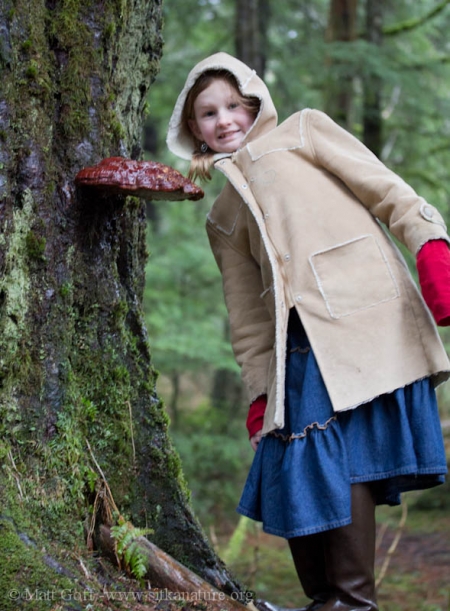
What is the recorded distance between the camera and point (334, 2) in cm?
920

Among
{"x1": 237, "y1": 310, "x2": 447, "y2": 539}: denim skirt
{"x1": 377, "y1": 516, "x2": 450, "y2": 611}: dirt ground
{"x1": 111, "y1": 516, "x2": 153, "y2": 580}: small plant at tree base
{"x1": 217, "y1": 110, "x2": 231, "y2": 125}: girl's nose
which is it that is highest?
{"x1": 217, "y1": 110, "x2": 231, "y2": 125}: girl's nose

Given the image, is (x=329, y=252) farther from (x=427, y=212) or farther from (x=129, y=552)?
(x=129, y=552)

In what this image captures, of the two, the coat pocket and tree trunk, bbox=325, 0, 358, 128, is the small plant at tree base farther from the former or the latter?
tree trunk, bbox=325, 0, 358, 128

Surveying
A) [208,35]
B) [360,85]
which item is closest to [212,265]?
[360,85]

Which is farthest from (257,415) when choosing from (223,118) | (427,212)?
(223,118)

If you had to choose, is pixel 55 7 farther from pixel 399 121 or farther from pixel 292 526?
pixel 399 121

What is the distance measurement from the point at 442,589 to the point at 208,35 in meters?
12.2

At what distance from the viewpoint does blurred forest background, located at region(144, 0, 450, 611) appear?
7.66m

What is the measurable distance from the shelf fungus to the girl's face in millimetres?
697

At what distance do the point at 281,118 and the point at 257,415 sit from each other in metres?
7.88

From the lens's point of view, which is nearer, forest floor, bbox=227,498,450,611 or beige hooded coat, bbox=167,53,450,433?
beige hooded coat, bbox=167,53,450,433

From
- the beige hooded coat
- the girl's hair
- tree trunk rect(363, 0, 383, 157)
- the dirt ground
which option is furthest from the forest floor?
tree trunk rect(363, 0, 383, 157)

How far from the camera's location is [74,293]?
2660 millimetres

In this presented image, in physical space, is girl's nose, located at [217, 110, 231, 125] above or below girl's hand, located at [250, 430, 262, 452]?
above
